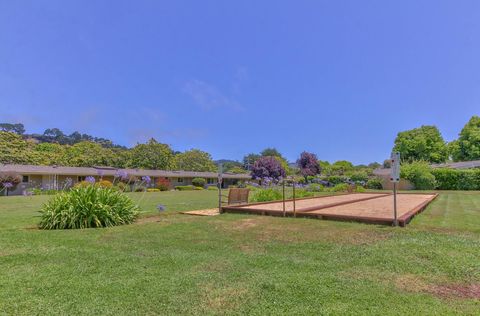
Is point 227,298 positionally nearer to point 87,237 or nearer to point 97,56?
point 87,237

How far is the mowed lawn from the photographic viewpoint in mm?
3254

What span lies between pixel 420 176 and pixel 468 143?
85.5 feet

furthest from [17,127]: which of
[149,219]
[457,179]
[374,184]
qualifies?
[457,179]

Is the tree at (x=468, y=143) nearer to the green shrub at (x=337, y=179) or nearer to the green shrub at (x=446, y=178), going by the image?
the green shrub at (x=446, y=178)

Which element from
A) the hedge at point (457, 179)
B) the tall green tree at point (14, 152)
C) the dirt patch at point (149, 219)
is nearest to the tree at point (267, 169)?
the hedge at point (457, 179)

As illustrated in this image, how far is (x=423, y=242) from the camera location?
5789 millimetres

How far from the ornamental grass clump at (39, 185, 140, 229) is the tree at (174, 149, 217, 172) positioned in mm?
52754

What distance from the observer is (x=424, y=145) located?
183ft

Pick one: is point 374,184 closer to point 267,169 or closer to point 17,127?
point 267,169

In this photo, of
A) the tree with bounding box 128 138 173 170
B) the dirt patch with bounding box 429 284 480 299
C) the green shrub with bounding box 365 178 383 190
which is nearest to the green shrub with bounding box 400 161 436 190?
the green shrub with bounding box 365 178 383 190

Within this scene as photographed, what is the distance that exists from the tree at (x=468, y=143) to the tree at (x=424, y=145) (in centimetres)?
261

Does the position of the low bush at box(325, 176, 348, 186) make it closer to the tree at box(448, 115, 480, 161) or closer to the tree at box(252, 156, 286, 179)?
the tree at box(252, 156, 286, 179)

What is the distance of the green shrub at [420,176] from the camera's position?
29.8 meters

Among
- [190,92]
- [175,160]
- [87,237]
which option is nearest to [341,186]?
[190,92]
